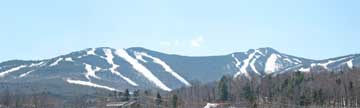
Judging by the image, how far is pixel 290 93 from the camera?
127000 mm

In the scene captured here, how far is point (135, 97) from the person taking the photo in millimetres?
154000

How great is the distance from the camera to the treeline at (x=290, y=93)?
118 metres

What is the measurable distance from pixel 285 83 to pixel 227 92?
16.7m

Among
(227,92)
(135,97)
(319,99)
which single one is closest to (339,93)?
(319,99)

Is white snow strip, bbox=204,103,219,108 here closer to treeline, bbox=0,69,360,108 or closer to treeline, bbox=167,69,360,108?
treeline, bbox=0,69,360,108

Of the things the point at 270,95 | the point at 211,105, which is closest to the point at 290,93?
the point at 270,95

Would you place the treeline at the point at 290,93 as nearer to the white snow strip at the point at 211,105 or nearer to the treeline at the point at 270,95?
the treeline at the point at 270,95

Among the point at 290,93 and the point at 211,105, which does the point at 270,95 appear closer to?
the point at 290,93

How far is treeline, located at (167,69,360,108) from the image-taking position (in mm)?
117938

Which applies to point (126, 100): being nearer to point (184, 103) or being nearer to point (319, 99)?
point (184, 103)

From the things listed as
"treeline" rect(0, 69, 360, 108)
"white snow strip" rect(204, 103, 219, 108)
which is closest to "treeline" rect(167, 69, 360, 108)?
"treeline" rect(0, 69, 360, 108)

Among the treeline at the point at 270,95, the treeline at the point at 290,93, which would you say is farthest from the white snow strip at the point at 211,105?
the treeline at the point at 290,93

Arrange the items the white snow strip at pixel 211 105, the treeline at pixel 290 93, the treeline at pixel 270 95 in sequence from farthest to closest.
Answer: the white snow strip at pixel 211 105 → the treeline at pixel 270 95 → the treeline at pixel 290 93

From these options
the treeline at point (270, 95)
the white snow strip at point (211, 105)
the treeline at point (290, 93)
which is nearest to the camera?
the treeline at point (290, 93)
